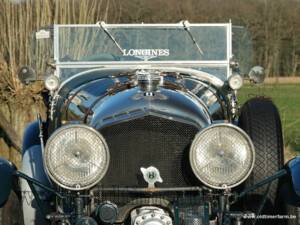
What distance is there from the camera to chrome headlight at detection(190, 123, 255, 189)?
16.5ft

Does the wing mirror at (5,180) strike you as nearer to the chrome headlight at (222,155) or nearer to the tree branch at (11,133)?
the chrome headlight at (222,155)

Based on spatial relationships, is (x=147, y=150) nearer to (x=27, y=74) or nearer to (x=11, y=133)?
(x=27, y=74)

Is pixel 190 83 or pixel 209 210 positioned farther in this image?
pixel 190 83

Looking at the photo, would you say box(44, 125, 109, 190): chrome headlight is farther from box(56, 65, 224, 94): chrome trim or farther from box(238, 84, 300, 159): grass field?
box(238, 84, 300, 159): grass field

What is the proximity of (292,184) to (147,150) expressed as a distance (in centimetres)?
92

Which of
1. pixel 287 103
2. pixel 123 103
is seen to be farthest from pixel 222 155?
pixel 287 103

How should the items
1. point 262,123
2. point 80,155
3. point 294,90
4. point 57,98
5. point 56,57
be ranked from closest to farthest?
point 80,155, point 262,123, point 57,98, point 56,57, point 294,90

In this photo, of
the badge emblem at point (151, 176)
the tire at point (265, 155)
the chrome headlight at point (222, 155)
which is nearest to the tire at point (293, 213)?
the tire at point (265, 155)

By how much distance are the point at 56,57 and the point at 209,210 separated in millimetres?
2448

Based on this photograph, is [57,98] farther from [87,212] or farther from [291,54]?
[291,54]

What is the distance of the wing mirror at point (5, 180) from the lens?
5.59m

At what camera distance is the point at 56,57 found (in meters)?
7.11

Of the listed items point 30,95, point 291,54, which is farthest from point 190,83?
point 291,54

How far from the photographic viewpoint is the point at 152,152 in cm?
534
